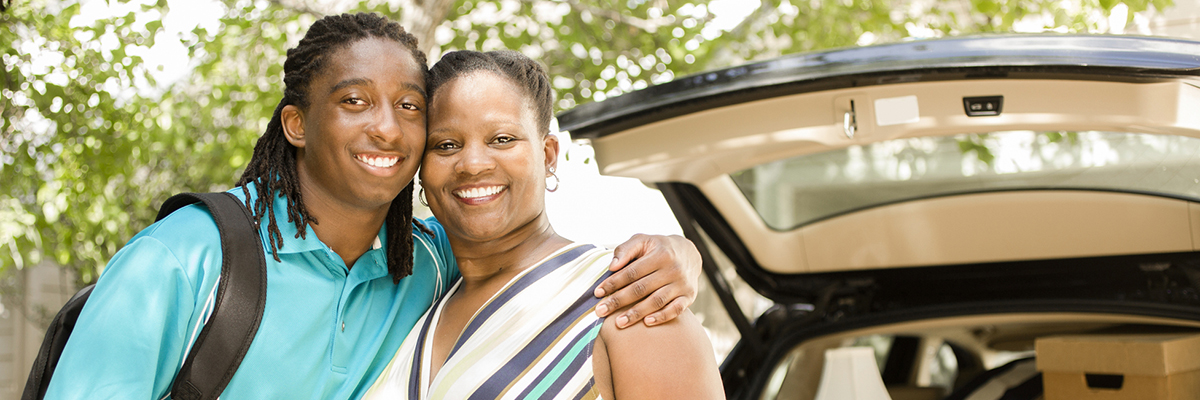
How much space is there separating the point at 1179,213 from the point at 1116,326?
2.04 ft

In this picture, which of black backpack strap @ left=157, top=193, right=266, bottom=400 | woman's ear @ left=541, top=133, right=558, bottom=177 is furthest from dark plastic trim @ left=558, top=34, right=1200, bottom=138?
black backpack strap @ left=157, top=193, right=266, bottom=400

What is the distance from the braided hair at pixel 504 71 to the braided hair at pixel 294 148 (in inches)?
3.0

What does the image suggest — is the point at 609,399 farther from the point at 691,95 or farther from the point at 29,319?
the point at 29,319

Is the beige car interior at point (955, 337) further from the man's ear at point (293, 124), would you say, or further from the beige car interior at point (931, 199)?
the man's ear at point (293, 124)

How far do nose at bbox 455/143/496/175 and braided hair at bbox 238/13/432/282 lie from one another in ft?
0.85

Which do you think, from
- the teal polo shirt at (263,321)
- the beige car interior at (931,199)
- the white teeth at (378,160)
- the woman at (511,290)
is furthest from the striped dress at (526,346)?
the beige car interior at (931,199)

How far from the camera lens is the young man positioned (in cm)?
153

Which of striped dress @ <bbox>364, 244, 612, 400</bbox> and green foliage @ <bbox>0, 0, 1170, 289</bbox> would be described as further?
green foliage @ <bbox>0, 0, 1170, 289</bbox>

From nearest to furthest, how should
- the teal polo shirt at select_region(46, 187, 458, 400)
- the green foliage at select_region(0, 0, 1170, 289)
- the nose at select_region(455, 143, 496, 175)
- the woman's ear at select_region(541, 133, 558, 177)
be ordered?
1. the teal polo shirt at select_region(46, 187, 458, 400)
2. the nose at select_region(455, 143, 496, 175)
3. the woman's ear at select_region(541, 133, 558, 177)
4. the green foliage at select_region(0, 0, 1170, 289)

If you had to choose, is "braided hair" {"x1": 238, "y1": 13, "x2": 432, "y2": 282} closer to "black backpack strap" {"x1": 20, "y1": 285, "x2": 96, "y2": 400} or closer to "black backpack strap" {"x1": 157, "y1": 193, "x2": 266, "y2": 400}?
"black backpack strap" {"x1": 157, "y1": 193, "x2": 266, "y2": 400}

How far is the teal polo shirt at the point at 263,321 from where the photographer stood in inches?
59.5

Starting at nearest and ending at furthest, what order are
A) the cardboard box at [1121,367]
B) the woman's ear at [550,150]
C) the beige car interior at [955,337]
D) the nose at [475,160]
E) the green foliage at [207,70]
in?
the nose at [475,160], the woman's ear at [550,150], the cardboard box at [1121,367], the beige car interior at [955,337], the green foliage at [207,70]

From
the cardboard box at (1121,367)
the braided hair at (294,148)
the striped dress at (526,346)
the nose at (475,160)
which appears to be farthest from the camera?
the cardboard box at (1121,367)

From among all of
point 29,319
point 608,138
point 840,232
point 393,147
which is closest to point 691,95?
point 608,138
